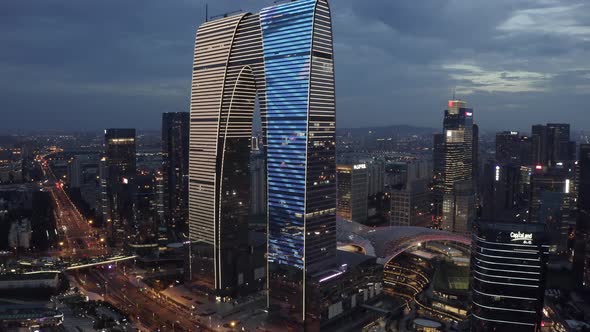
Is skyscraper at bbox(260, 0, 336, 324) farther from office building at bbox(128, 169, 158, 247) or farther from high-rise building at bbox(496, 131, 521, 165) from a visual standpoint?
high-rise building at bbox(496, 131, 521, 165)

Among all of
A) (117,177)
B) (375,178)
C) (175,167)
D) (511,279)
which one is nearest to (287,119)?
(511,279)

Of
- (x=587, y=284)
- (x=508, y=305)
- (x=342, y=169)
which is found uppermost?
(x=342, y=169)

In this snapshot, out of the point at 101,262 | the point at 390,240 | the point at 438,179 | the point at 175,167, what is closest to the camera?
the point at 390,240

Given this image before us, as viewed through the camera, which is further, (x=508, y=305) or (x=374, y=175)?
(x=374, y=175)

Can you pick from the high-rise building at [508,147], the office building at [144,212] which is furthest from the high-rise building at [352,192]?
the high-rise building at [508,147]

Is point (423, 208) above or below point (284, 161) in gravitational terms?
below

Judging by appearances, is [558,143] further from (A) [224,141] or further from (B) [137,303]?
(B) [137,303]

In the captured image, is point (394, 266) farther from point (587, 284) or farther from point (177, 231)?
point (177, 231)

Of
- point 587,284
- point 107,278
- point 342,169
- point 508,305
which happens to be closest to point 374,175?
point 342,169

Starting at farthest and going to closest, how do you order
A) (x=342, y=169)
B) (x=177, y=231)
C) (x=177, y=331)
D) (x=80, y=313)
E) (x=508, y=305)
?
(x=342, y=169) < (x=177, y=231) < (x=80, y=313) < (x=177, y=331) < (x=508, y=305)
